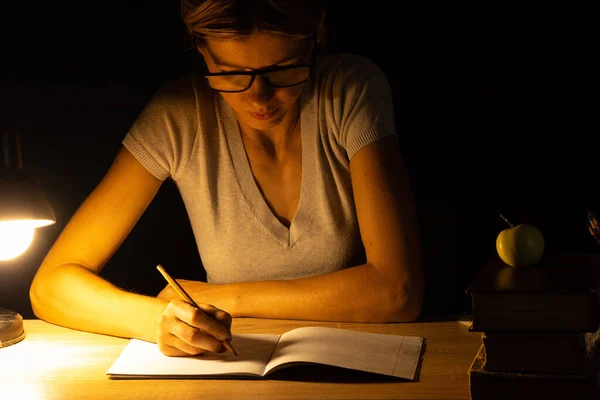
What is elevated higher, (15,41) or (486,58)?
(15,41)

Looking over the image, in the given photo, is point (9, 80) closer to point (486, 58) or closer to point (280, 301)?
point (280, 301)

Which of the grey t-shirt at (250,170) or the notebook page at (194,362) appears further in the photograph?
the grey t-shirt at (250,170)

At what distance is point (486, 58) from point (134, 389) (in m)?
1.63

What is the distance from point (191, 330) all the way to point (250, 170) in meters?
0.77

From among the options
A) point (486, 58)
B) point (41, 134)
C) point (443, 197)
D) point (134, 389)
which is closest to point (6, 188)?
point (134, 389)

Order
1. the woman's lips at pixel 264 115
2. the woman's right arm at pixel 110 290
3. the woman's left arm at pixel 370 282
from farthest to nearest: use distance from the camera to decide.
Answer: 1. the woman's lips at pixel 264 115
2. the woman's left arm at pixel 370 282
3. the woman's right arm at pixel 110 290

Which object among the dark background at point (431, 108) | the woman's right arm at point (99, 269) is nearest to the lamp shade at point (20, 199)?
the woman's right arm at point (99, 269)

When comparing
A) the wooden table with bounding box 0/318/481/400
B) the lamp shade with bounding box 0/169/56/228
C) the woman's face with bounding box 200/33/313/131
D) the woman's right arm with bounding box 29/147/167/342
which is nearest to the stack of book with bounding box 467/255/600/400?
the wooden table with bounding box 0/318/481/400

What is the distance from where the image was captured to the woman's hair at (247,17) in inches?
67.9

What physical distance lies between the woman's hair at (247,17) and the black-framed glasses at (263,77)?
82 mm

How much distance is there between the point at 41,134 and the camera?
2.48m

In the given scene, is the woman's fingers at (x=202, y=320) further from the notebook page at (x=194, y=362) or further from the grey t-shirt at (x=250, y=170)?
the grey t-shirt at (x=250, y=170)

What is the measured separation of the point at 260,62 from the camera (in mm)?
1786

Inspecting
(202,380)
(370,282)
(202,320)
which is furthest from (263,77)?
(202,380)
